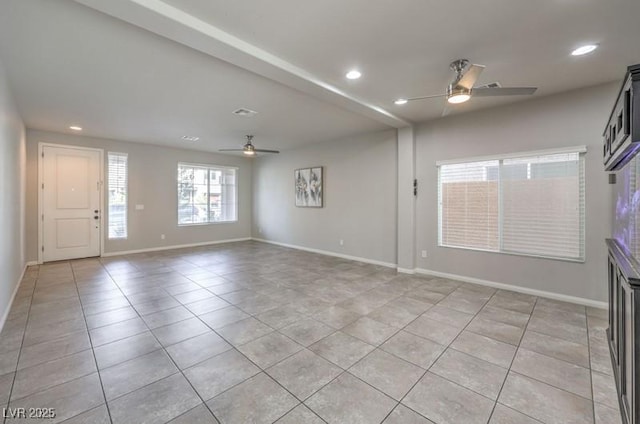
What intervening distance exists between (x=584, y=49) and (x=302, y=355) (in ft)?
13.1

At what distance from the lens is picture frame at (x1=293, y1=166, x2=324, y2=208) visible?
7113 mm

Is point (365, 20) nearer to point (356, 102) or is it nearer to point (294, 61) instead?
point (294, 61)

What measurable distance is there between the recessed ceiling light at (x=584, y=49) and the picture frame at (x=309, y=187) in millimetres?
5025

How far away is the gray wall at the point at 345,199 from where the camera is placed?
5844 millimetres

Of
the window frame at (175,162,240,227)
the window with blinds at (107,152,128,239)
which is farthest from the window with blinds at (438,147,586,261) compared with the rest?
the window with blinds at (107,152,128,239)

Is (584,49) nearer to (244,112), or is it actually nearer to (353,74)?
(353,74)

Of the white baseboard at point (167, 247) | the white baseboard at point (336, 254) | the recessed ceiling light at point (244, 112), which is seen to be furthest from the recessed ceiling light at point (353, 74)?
the white baseboard at point (167, 247)

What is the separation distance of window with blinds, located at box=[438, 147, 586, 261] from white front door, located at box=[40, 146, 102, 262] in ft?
25.0

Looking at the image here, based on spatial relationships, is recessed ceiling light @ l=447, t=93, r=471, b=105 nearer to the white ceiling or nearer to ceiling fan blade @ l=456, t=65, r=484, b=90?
ceiling fan blade @ l=456, t=65, r=484, b=90

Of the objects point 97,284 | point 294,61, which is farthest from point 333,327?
A: point 97,284

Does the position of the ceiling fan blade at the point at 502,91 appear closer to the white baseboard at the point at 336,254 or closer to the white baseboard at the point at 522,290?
the white baseboard at the point at 522,290

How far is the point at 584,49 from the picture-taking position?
2705 mm

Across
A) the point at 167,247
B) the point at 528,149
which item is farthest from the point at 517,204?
the point at 167,247

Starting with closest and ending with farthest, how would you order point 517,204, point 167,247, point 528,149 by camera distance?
1. point 528,149
2. point 517,204
3. point 167,247
